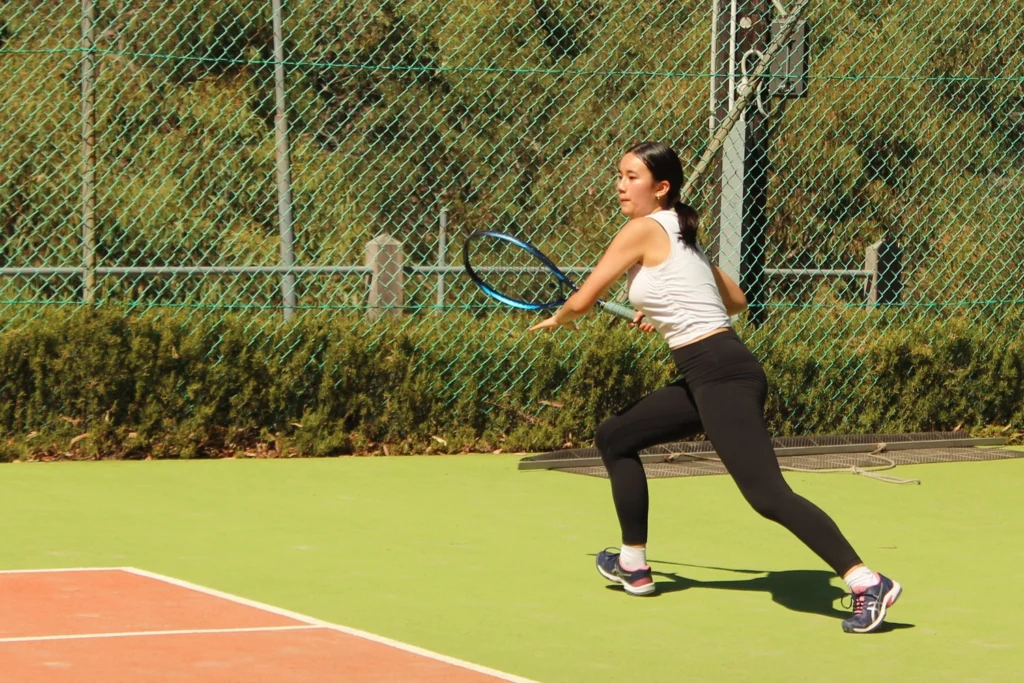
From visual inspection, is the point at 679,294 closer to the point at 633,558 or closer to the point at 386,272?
the point at 633,558

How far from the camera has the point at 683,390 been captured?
558 centimetres

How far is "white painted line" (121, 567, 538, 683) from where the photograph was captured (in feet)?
14.8

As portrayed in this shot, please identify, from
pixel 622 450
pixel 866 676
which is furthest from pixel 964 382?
pixel 866 676

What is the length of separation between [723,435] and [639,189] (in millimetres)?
905

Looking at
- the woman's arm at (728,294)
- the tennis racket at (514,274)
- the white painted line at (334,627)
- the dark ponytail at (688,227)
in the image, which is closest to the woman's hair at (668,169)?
the dark ponytail at (688,227)

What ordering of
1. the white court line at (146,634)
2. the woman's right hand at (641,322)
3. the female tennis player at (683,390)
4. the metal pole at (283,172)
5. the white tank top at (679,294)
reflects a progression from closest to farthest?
the white court line at (146,634)
the female tennis player at (683,390)
the white tank top at (679,294)
the woman's right hand at (641,322)
the metal pole at (283,172)

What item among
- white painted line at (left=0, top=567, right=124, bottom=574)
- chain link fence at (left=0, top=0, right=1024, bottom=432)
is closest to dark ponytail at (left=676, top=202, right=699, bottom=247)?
white painted line at (left=0, top=567, right=124, bottom=574)

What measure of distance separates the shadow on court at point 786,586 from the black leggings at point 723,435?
29 centimetres

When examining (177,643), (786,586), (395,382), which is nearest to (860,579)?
(786,586)

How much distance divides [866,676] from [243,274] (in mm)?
5284

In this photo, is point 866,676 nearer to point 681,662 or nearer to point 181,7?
point 681,662

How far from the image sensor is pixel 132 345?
8.44 metres

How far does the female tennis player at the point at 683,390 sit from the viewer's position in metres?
5.16

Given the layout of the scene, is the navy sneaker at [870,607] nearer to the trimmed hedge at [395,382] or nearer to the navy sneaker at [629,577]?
the navy sneaker at [629,577]
